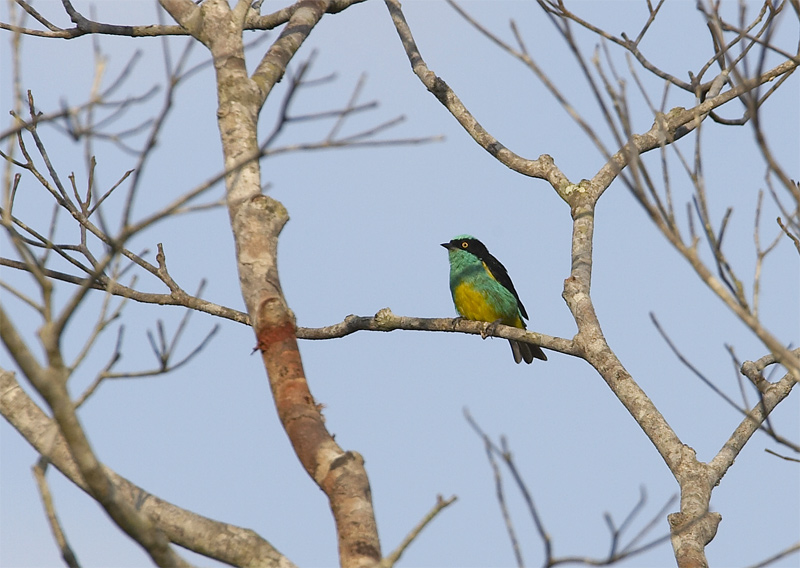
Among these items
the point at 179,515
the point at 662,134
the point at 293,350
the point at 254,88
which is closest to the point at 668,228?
the point at 662,134

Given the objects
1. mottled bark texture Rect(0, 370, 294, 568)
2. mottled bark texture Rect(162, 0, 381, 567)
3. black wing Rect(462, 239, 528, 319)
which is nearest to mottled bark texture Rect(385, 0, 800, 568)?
mottled bark texture Rect(162, 0, 381, 567)

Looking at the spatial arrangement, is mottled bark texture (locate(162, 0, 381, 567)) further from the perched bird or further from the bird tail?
the bird tail

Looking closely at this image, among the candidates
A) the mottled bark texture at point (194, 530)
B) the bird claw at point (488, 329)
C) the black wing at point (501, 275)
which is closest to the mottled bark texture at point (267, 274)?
the mottled bark texture at point (194, 530)

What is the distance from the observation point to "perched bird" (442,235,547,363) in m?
9.58

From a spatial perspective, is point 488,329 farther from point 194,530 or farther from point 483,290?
point 194,530

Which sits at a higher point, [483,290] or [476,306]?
[483,290]

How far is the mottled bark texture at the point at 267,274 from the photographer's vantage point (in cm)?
338

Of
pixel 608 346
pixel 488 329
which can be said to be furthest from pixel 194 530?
pixel 488 329

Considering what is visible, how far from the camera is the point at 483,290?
31.4 ft

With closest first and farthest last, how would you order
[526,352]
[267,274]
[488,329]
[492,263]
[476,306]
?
[267,274] → [488,329] → [476,306] → [526,352] → [492,263]

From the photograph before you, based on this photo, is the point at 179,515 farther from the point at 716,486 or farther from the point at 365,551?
the point at 716,486

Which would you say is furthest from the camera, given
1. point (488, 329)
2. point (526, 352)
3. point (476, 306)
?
point (526, 352)

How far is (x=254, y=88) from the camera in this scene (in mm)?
4656

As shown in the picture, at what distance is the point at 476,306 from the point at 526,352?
3.12 feet
